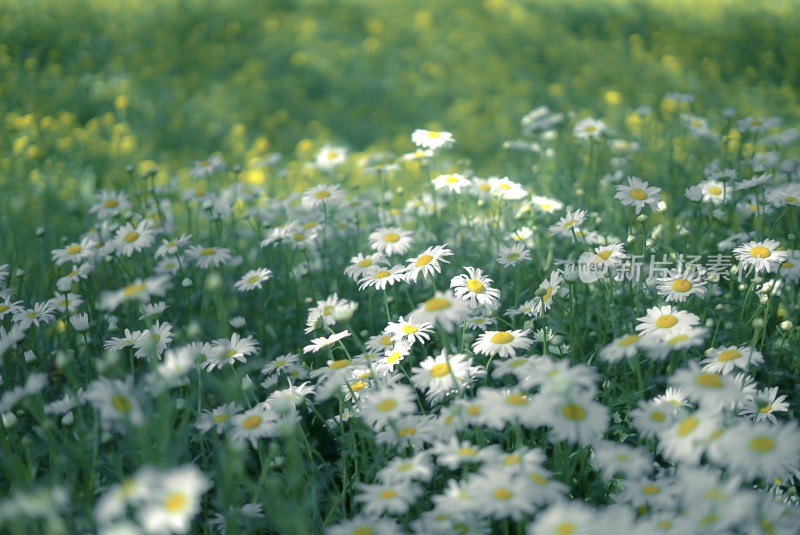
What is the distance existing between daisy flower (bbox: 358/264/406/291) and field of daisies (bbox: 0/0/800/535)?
0.09 ft

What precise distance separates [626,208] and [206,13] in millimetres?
7945

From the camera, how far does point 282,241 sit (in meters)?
3.38

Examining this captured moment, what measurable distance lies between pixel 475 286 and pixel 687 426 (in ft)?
3.31

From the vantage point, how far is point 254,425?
2.04 m

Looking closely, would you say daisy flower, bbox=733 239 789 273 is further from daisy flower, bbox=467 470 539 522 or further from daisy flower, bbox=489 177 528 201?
daisy flower, bbox=467 470 539 522

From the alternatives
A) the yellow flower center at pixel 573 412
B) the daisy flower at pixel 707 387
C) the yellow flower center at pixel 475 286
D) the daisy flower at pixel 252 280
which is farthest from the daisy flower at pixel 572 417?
the daisy flower at pixel 252 280

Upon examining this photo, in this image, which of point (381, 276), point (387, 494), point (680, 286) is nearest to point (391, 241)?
point (381, 276)

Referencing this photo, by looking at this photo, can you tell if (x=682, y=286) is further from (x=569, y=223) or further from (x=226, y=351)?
(x=226, y=351)

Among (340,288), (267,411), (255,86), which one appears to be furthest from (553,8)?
(267,411)

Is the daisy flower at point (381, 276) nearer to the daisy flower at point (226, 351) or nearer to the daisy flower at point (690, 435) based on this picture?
the daisy flower at point (226, 351)

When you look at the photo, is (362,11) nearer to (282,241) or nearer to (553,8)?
(553,8)

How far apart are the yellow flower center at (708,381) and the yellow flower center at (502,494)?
566 mm

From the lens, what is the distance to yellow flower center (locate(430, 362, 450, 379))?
2.07 m

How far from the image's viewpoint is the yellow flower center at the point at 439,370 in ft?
6.80
